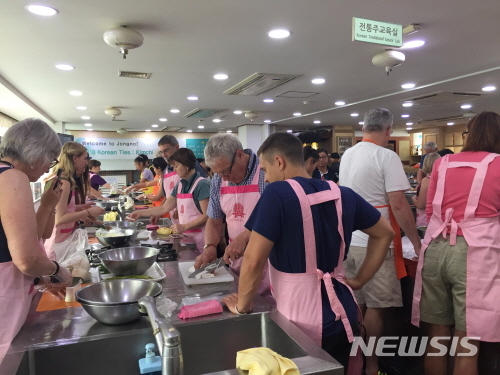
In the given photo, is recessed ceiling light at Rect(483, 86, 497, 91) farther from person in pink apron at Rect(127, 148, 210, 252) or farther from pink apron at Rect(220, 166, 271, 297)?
→ pink apron at Rect(220, 166, 271, 297)

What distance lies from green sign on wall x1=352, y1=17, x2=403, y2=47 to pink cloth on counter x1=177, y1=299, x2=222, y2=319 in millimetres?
2507

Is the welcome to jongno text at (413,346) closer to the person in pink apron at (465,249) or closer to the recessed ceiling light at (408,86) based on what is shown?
the person in pink apron at (465,249)

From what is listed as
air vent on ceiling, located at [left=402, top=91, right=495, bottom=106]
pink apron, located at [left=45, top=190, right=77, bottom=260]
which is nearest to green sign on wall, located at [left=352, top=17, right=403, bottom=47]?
pink apron, located at [left=45, top=190, right=77, bottom=260]

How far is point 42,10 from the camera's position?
10.2 feet

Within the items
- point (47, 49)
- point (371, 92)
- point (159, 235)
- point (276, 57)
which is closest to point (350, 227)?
point (159, 235)

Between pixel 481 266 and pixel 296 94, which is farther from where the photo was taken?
pixel 296 94

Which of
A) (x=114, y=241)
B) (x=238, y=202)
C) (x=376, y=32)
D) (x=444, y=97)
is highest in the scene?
(x=444, y=97)

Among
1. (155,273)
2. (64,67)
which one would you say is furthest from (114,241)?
(64,67)

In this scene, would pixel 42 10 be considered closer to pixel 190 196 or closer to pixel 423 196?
pixel 190 196

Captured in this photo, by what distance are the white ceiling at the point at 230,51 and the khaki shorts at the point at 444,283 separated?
2070 mm

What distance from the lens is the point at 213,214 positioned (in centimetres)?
244

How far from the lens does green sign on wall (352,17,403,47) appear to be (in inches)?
120

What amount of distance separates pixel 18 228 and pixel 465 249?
210cm

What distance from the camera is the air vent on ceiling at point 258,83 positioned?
18.4ft
